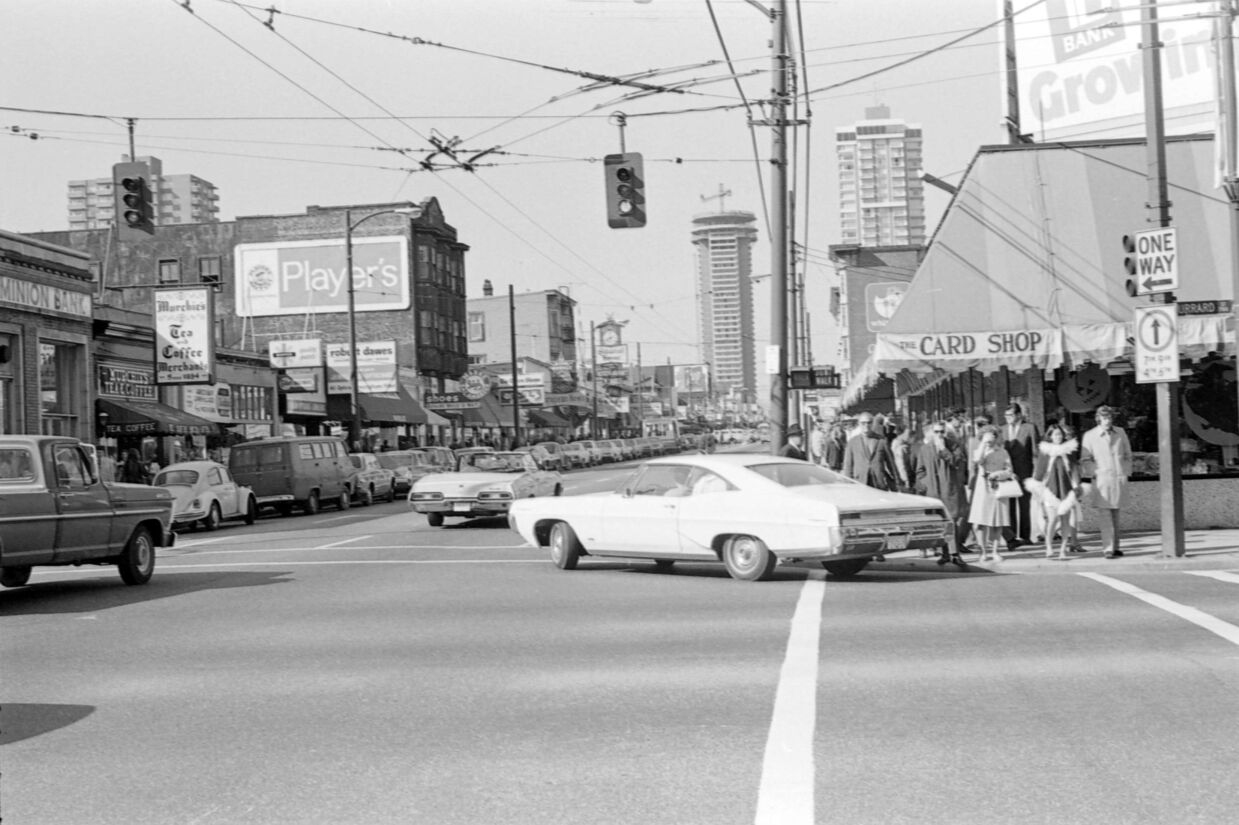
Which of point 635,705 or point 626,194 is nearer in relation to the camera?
point 635,705

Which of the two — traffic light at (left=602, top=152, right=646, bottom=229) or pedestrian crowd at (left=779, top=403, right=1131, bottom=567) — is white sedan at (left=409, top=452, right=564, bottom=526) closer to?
traffic light at (left=602, top=152, right=646, bottom=229)

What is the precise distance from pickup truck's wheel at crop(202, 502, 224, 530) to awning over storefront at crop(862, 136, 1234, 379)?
1683 cm

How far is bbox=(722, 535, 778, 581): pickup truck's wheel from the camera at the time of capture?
1444 cm

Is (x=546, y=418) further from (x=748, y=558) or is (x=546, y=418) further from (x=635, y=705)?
(x=635, y=705)

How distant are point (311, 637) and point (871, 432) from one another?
392 inches

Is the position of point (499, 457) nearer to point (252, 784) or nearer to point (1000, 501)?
point (1000, 501)

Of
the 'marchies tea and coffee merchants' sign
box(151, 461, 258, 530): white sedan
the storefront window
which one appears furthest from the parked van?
the 'marchies tea and coffee merchants' sign

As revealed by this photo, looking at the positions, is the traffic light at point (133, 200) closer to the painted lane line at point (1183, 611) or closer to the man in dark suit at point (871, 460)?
the man in dark suit at point (871, 460)

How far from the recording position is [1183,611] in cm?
1115

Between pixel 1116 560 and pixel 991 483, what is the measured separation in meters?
1.65

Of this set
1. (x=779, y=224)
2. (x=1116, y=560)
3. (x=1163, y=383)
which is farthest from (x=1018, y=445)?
(x=779, y=224)

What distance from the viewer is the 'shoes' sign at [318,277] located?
6319 centimetres

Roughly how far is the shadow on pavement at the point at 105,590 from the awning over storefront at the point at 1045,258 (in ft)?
30.6

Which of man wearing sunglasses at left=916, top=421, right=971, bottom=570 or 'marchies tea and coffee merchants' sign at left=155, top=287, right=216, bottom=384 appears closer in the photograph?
man wearing sunglasses at left=916, top=421, right=971, bottom=570
